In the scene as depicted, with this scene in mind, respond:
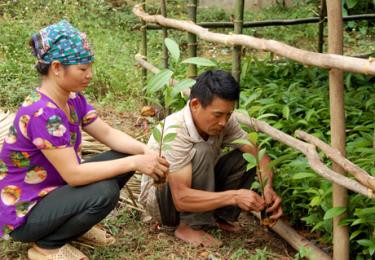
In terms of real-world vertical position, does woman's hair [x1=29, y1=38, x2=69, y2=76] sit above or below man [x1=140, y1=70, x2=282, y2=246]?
above

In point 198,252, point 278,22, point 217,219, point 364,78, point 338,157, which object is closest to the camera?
point 338,157

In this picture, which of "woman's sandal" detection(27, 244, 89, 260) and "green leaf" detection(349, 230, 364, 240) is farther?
"woman's sandal" detection(27, 244, 89, 260)

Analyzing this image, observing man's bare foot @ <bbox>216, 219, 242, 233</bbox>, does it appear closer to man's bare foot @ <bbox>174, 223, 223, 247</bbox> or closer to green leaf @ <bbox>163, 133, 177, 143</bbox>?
man's bare foot @ <bbox>174, 223, 223, 247</bbox>

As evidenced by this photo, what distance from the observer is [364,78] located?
3.94 m

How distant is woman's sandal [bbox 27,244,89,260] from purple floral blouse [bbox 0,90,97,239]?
0.15 m

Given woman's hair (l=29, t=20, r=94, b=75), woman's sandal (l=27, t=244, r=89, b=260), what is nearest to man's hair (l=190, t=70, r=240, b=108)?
woman's hair (l=29, t=20, r=94, b=75)

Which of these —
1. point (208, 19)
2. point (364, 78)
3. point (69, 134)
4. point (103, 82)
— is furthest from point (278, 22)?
point (208, 19)

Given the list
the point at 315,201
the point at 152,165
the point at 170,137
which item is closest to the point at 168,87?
the point at 170,137

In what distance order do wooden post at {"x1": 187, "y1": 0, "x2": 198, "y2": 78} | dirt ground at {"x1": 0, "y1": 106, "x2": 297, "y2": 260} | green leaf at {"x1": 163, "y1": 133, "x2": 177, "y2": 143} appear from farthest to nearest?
wooden post at {"x1": 187, "y1": 0, "x2": 198, "y2": 78} → dirt ground at {"x1": 0, "y1": 106, "x2": 297, "y2": 260} → green leaf at {"x1": 163, "y1": 133, "x2": 177, "y2": 143}

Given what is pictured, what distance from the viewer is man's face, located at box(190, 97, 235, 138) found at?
2482 mm

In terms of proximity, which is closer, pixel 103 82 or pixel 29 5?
pixel 103 82

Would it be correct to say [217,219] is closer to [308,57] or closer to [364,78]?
[308,57]

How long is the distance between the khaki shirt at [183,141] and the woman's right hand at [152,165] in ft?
0.50

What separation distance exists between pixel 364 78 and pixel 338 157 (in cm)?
194
